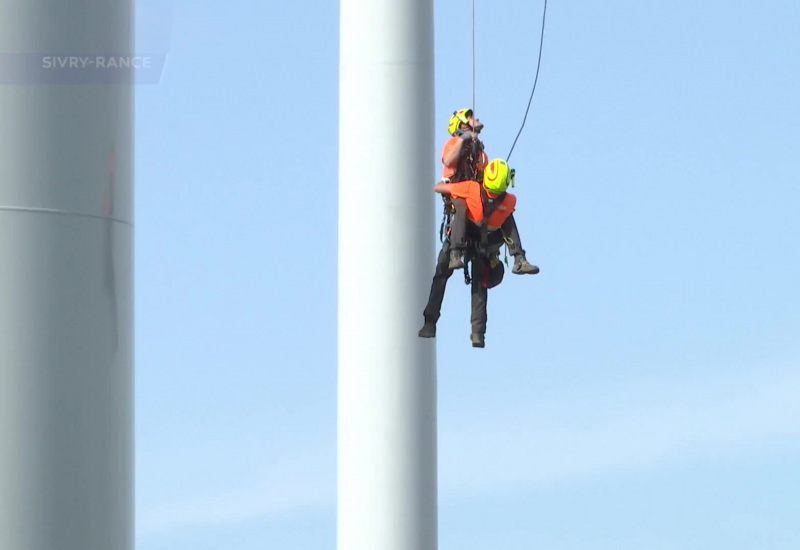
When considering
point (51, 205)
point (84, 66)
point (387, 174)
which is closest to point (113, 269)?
point (51, 205)

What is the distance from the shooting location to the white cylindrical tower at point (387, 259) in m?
26.5

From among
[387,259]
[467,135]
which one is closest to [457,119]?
[467,135]

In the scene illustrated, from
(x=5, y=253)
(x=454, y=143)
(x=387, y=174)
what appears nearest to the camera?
(x=5, y=253)

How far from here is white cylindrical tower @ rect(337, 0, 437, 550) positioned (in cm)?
2650

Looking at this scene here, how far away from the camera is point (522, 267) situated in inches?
836

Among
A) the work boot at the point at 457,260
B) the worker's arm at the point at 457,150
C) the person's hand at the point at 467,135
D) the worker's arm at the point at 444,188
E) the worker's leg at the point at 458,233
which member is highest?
the person's hand at the point at 467,135

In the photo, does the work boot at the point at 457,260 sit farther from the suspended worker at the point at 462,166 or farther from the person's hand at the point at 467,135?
the person's hand at the point at 467,135

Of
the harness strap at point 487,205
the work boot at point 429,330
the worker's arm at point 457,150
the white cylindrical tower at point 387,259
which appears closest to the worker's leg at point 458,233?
the harness strap at point 487,205

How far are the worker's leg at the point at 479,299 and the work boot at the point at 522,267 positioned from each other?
0.86 m

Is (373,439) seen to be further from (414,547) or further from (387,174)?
(387,174)

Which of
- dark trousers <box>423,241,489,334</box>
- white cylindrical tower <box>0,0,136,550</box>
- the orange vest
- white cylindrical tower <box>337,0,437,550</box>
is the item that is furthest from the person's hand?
white cylindrical tower <box>0,0,136,550</box>

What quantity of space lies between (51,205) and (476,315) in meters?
12.6

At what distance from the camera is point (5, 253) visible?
32.8 feet

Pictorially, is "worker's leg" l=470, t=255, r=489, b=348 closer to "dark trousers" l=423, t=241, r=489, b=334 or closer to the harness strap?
"dark trousers" l=423, t=241, r=489, b=334
